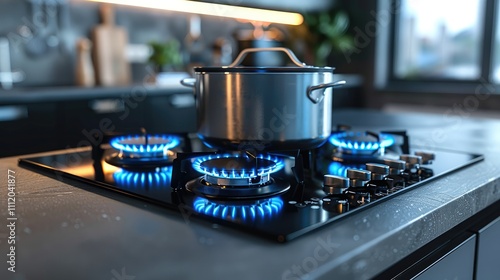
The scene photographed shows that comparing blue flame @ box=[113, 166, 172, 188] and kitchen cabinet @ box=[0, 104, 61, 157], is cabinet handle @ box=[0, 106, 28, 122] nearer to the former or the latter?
kitchen cabinet @ box=[0, 104, 61, 157]

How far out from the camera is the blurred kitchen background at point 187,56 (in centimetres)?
216

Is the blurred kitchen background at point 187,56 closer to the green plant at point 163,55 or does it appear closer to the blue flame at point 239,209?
the green plant at point 163,55

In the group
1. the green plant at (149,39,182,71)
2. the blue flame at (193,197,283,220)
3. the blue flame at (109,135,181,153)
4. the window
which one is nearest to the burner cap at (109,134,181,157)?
→ the blue flame at (109,135,181,153)

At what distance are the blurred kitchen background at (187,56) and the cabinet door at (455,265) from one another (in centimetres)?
128

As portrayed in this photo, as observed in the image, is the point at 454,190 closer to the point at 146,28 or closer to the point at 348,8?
the point at 146,28

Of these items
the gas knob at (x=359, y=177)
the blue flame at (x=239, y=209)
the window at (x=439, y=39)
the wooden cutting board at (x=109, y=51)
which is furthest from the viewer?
the window at (x=439, y=39)

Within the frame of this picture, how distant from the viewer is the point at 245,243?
1.47ft

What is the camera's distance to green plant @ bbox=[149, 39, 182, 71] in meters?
2.84

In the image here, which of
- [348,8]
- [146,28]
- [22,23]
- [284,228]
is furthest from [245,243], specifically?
[348,8]

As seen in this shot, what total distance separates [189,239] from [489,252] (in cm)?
52

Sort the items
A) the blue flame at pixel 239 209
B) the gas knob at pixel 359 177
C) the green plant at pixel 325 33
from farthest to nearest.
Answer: the green plant at pixel 325 33, the gas knob at pixel 359 177, the blue flame at pixel 239 209

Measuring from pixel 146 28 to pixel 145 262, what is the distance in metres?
2.81

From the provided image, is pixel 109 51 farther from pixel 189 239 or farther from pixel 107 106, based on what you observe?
pixel 189 239

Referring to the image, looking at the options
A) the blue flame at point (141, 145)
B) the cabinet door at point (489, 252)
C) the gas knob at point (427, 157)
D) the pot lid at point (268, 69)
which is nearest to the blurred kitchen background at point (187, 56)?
the blue flame at point (141, 145)
